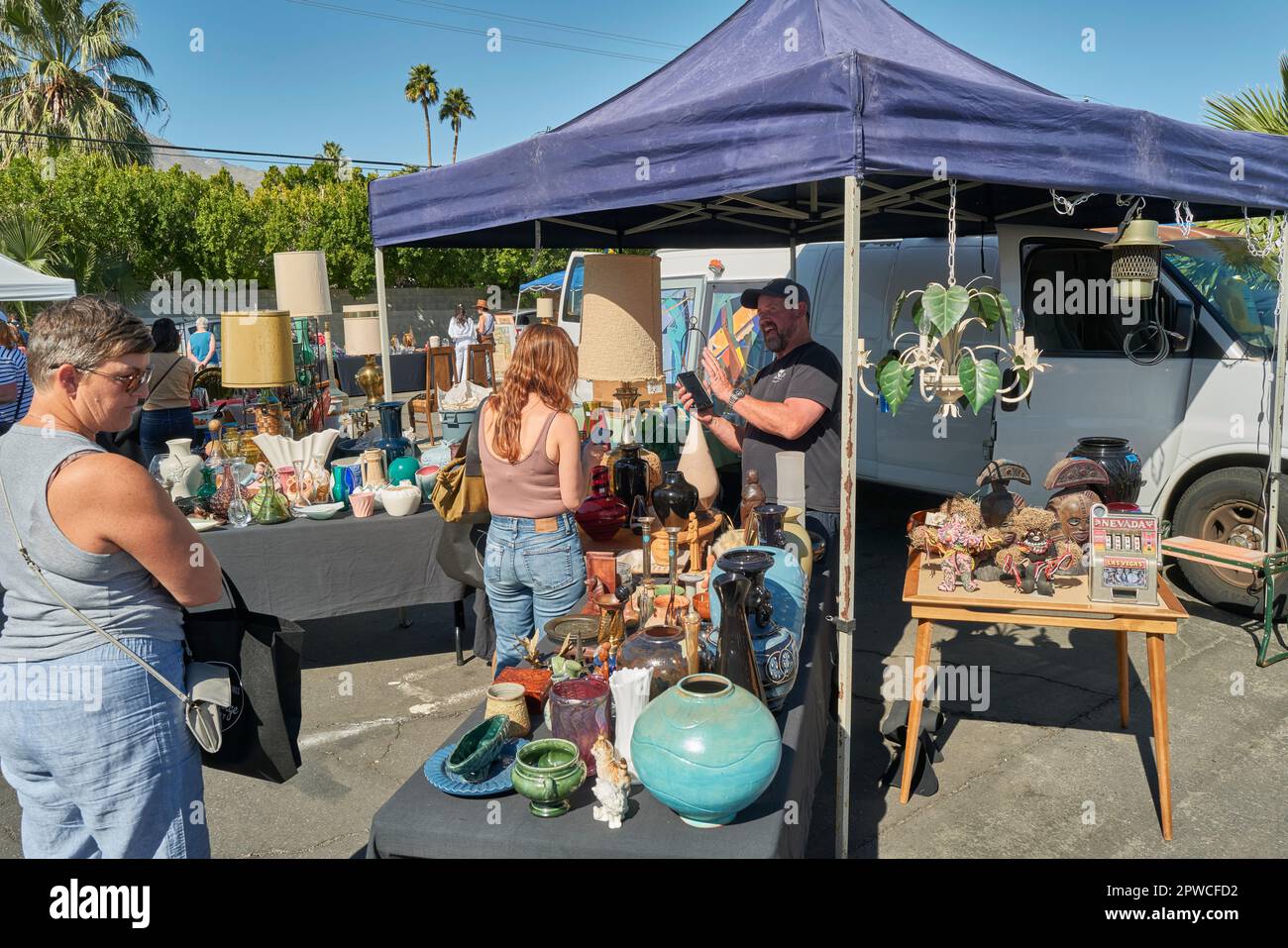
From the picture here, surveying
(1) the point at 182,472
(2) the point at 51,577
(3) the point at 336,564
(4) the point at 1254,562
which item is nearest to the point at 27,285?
Result: (1) the point at 182,472

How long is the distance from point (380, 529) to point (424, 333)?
23800 mm

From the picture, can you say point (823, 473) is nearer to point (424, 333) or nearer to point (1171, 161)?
point (1171, 161)

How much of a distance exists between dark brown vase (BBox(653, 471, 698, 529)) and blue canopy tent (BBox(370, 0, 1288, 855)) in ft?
2.53

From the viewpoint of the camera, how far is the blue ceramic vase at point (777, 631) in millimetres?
2305

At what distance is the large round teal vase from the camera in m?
1.76

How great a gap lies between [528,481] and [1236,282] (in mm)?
4429

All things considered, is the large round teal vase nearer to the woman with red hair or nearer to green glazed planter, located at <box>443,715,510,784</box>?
green glazed planter, located at <box>443,715,510,784</box>

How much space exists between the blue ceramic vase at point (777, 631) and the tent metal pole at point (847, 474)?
0.54ft

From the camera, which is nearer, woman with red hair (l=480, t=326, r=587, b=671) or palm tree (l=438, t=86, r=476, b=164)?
woman with red hair (l=480, t=326, r=587, b=671)

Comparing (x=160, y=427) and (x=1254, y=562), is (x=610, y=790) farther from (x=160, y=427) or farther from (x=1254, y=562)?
(x=160, y=427)

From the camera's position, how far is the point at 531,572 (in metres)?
3.18

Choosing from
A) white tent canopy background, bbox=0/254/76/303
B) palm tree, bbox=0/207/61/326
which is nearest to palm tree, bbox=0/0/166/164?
palm tree, bbox=0/207/61/326

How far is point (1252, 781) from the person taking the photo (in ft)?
11.1
